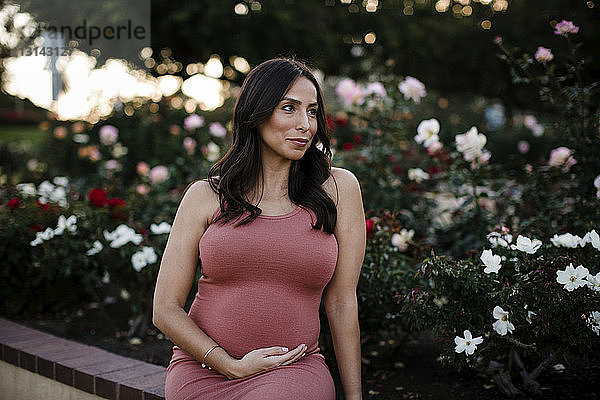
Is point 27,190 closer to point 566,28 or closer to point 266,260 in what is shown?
point 266,260

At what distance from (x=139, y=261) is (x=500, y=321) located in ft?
5.65

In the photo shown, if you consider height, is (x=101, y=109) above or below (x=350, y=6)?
below

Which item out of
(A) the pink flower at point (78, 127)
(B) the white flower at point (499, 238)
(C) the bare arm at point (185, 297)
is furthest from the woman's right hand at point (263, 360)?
(A) the pink flower at point (78, 127)

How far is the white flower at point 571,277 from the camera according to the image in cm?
214

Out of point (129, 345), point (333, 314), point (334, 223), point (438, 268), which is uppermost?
point (334, 223)

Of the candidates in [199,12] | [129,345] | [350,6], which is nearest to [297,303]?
[129,345]

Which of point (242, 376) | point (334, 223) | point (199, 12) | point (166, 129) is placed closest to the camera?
point (242, 376)

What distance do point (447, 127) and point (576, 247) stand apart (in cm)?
825

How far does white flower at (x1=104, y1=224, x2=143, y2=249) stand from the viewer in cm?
314

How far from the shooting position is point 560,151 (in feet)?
10.8

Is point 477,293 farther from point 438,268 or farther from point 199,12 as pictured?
point 199,12

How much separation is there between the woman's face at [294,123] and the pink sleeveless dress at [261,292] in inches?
9.3

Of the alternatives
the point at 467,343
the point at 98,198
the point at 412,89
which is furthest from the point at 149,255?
the point at 412,89

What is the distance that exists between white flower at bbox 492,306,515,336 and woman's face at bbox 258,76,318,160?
0.88 m
